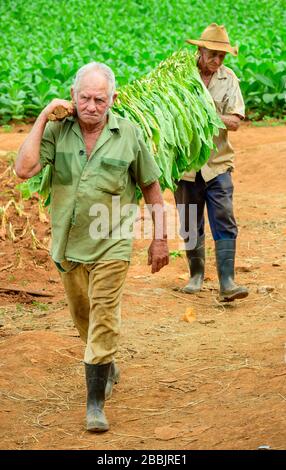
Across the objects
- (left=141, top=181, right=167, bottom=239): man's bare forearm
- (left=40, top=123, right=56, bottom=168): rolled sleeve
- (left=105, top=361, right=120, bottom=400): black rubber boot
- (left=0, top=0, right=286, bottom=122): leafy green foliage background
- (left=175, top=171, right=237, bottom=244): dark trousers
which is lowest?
(left=0, top=0, right=286, bottom=122): leafy green foliage background

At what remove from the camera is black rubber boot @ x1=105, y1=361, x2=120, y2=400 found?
18.9 feet

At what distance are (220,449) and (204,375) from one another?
1257mm

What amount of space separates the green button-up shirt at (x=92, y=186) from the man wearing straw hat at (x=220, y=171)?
226cm

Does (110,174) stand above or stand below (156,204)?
above

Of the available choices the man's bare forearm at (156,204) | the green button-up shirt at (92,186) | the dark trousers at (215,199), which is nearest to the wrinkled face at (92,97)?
the green button-up shirt at (92,186)

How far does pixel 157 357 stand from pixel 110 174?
65.7 inches

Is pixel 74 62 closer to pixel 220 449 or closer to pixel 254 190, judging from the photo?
pixel 254 190

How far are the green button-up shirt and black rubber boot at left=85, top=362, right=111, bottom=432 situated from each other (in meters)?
0.53

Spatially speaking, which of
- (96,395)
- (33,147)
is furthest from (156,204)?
(96,395)

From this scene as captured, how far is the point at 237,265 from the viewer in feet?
28.2

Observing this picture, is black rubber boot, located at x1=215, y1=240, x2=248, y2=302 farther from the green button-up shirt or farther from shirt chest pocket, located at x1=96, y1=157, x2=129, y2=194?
shirt chest pocket, located at x1=96, y1=157, x2=129, y2=194

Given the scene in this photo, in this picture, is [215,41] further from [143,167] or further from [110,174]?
[110,174]

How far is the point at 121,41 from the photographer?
20.6 metres

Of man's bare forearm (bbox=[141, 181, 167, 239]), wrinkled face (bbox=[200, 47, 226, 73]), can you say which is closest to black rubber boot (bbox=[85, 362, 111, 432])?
man's bare forearm (bbox=[141, 181, 167, 239])
